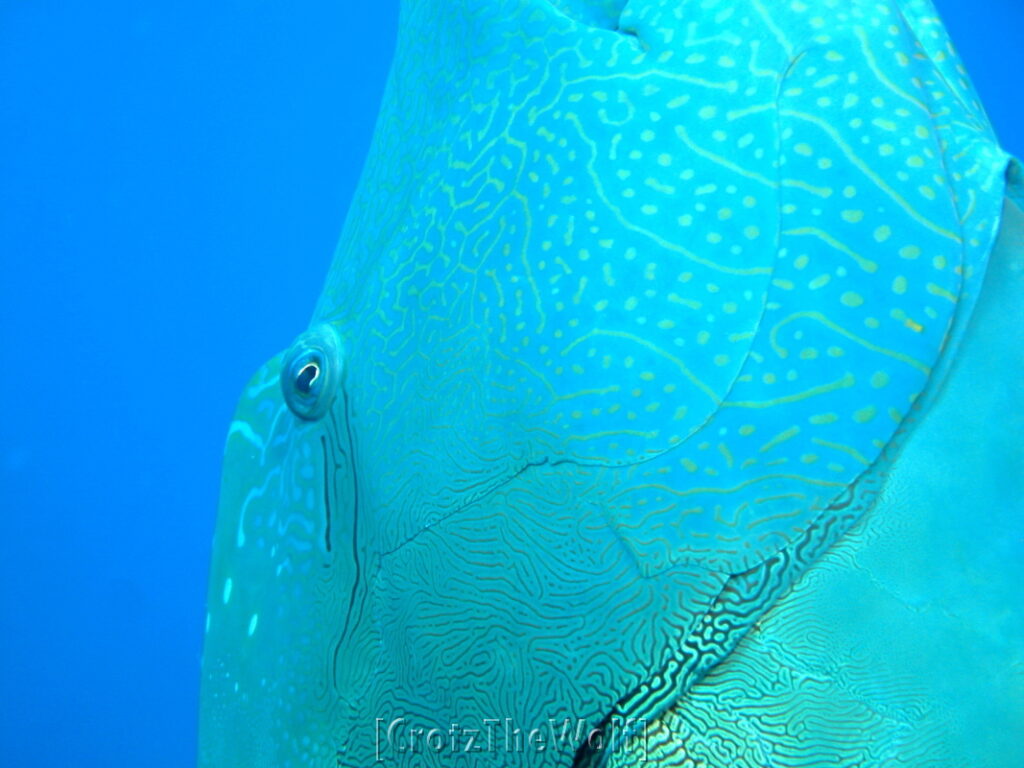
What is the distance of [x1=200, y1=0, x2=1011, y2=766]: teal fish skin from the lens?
2.54ft

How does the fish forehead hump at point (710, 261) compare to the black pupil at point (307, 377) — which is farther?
the black pupil at point (307, 377)

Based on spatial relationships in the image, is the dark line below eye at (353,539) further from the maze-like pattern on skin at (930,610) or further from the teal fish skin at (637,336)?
the maze-like pattern on skin at (930,610)

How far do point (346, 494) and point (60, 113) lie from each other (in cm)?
505

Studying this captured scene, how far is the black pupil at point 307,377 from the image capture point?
3.66 feet

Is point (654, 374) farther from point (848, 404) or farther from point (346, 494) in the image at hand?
point (346, 494)

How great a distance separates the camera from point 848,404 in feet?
2.51

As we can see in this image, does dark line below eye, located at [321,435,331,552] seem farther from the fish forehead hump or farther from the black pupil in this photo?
the fish forehead hump

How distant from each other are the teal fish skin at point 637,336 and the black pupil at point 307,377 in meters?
0.10

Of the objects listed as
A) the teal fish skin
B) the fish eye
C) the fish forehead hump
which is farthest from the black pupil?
the fish forehead hump

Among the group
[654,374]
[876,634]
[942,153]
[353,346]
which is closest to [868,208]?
[942,153]

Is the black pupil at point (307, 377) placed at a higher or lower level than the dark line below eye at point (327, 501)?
higher

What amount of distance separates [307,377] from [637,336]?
0.52 m

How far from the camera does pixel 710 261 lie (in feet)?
2.62

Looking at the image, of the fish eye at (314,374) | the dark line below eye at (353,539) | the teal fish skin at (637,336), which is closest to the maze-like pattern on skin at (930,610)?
the teal fish skin at (637,336)
